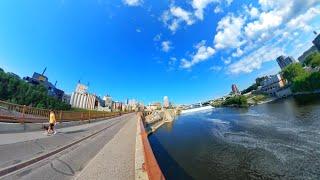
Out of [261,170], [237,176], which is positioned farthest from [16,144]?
[261,170]

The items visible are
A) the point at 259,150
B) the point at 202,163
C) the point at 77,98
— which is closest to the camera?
the point at 202,163

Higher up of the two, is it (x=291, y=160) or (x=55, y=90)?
(x=55, y=90)

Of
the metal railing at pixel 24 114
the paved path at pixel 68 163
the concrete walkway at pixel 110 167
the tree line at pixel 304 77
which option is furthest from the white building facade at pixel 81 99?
the concrete walkway at pixel 110 167

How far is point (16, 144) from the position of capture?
13.1 meters

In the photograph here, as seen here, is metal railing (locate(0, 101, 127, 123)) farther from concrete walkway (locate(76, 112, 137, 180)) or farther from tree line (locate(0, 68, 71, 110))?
tree line (locate(0, 68, 71, 110))

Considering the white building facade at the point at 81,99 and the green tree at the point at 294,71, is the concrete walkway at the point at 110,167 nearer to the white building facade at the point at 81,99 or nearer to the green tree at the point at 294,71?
the green tree at the point at 294,71

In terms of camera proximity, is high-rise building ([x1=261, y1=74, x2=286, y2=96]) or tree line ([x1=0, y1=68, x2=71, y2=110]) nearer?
tree line ([x1=0, y1=68, x2=71, y2=110])

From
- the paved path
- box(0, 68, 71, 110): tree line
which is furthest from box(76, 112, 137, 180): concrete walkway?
box(0, 68, 71, 110): tree line

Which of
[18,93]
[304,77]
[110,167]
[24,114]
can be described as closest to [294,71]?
[304,77]

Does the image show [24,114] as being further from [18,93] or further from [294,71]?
[294,71]

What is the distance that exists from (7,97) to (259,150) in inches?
2946

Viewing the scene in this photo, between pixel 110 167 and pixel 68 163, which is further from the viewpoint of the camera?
pixel 68 163

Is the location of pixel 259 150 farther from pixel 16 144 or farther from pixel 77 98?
pixel 77 98

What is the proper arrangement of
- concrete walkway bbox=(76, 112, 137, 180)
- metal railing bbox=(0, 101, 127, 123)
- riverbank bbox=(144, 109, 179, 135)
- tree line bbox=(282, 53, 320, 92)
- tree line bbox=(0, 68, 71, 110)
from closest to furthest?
concrete walkway bbox=(76, 112, 137, 180), metal railing bbox=(0, 101, 127, 123), riverbank bbox=(144, 109, 179, 135), tree line bbox=(0, 68, 71, 110), tree line bbox=(282, 53, 320, 92)
